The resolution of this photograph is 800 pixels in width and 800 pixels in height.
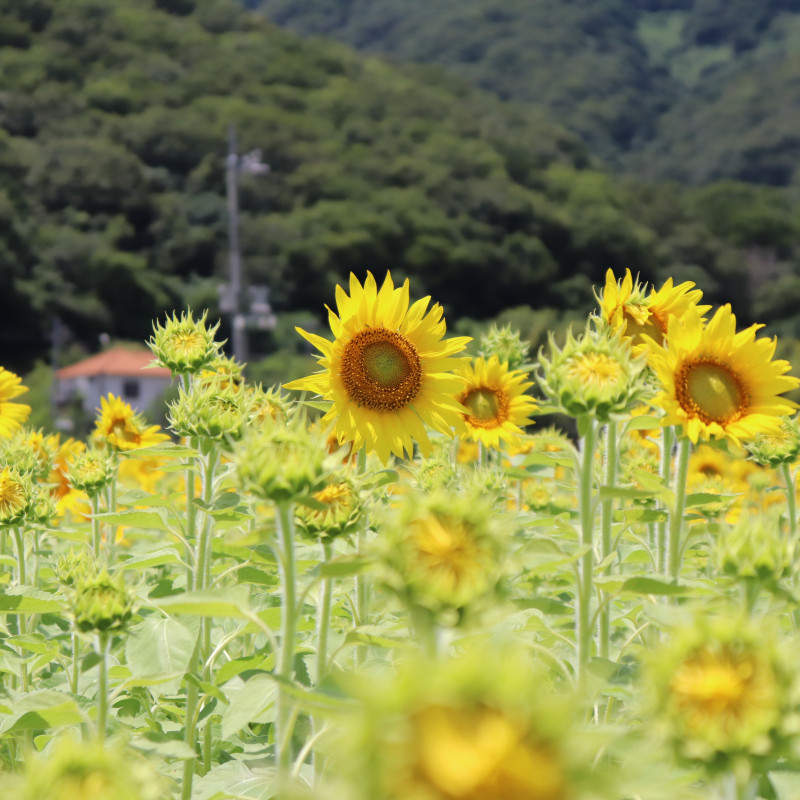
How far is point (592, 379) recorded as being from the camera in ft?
4.81

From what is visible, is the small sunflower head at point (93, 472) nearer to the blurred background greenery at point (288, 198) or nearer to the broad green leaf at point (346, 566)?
the broad green leaf at point (346, 566)

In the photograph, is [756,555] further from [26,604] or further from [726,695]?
[26,604]

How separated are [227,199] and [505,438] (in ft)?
142

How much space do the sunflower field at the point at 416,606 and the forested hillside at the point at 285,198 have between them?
124ft

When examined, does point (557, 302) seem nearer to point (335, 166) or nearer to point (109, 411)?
point (335, 166)

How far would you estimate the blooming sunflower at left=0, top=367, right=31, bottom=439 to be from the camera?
3.37 m

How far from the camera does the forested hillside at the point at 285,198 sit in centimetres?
4047

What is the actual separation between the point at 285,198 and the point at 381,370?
148 ft

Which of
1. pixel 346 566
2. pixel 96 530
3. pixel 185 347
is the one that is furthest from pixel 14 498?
pixel 346 566

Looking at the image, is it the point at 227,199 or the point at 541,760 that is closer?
the point at 541,760

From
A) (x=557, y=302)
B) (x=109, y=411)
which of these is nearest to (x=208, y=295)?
(x=557, y=302)

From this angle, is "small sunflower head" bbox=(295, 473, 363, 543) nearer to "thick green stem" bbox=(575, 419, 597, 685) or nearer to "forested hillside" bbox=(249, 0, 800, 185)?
"thick green stem" bbox=(575, 419, 597, 685)

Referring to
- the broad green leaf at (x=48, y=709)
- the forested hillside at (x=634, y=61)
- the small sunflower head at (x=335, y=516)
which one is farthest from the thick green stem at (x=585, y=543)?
the forested hillside at (x=634, y=61)

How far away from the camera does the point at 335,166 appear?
154 ft
